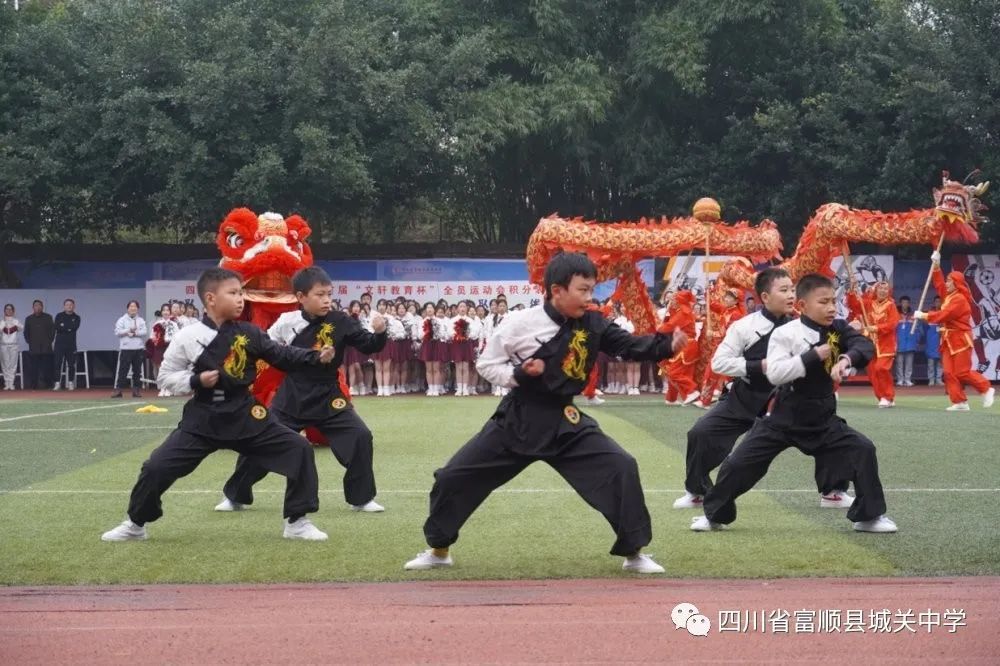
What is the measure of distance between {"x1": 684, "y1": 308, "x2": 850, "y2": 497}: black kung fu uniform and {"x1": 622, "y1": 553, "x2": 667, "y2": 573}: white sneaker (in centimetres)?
168

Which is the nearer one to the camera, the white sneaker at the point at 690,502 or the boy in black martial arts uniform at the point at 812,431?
the boy in black martial arts uniform at the point at 812,431

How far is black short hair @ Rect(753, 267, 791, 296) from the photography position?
829 centimetres

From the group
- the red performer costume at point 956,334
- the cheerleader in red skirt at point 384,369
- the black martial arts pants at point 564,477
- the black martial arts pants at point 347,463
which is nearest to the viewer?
the black martial arts pants at point 564,477

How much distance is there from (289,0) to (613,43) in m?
6.09

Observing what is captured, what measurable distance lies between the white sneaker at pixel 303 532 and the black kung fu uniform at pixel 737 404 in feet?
7.95

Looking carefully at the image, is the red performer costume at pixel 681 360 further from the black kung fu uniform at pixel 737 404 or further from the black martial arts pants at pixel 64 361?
the black martial arts pants at pixel 64 361

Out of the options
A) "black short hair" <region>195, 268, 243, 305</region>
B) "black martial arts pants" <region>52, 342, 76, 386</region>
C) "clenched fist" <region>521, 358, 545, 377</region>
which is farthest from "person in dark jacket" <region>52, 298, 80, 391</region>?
"clenched fist" <region>521, 358, 545, 377</region>

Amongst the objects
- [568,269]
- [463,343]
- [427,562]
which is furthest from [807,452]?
[463,343]

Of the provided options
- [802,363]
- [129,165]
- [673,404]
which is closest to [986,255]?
[673,404]

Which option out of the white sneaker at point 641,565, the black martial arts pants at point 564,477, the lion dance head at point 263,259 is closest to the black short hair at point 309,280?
the lion dance head at point 263,259

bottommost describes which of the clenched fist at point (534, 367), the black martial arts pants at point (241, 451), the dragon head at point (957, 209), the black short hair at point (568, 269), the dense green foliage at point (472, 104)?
the black martial arts pants at point (241, 451)

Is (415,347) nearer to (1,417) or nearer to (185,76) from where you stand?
(185,76)

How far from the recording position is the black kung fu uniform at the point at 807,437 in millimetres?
7652

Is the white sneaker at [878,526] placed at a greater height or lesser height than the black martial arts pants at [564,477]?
lesser
